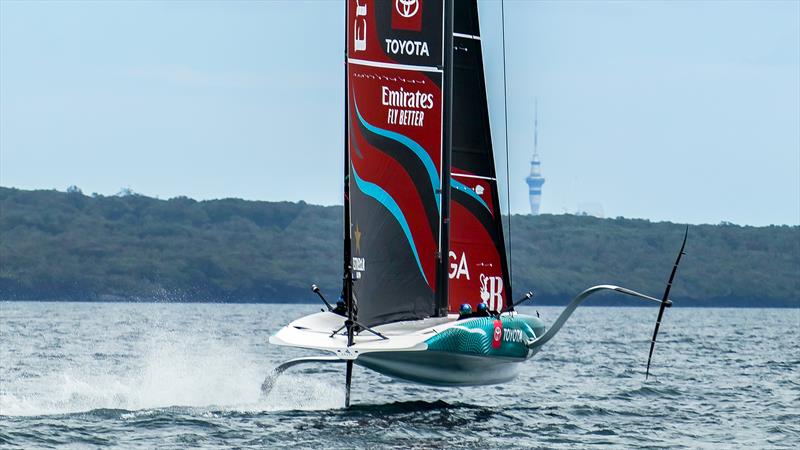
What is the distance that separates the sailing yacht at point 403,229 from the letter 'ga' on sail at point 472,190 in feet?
3.21

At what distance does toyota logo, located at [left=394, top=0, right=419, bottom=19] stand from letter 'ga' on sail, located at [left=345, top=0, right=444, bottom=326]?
0.06ft

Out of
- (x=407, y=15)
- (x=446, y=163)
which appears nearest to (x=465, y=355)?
(x=446, y=163)

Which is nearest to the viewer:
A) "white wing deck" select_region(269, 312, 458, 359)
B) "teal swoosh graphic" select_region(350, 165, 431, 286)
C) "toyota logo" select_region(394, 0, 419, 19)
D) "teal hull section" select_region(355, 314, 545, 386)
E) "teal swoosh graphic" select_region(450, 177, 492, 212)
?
"white wing deck" select_region(269, 312, 458, 359)

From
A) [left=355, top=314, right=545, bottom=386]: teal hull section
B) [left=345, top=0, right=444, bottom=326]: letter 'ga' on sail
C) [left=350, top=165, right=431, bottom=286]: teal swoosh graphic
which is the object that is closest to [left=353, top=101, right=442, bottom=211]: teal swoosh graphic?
[left=345, top=0, right=444, bottom=326]: letter 'ga' on sail

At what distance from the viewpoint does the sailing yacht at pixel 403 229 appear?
77.5 ft

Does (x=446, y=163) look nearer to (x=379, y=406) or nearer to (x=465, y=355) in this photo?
(x=465, y=355)

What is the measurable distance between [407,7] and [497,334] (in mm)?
5729

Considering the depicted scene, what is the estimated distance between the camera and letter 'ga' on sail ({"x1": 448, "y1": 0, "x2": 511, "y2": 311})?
88.8ft

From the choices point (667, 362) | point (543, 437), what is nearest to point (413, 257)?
point (543, 437)

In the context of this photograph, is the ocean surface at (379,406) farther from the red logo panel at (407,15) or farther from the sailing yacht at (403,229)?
the red logo panel at (407,15)

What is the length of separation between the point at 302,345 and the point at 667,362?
20.7 meters

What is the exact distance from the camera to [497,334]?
24.1m

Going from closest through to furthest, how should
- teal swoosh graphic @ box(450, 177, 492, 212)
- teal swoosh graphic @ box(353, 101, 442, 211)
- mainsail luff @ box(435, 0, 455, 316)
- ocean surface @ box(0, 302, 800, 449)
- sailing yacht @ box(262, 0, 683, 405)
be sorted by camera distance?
ocean surface @ box(0, 302, 800, 449)
sailing yacht @ box(262, 0, 683, 405)
teal swoosh graphic @ box(353, 101, 442, 211)
mainsail luff @ box(435, 0, 455, 316)
teal swoosh graphic @ box(450, 177, 492, 212)

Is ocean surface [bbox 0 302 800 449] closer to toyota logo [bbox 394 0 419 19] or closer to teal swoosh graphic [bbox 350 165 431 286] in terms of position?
teal swoosh graphic [bbox 350 165 431 286]
